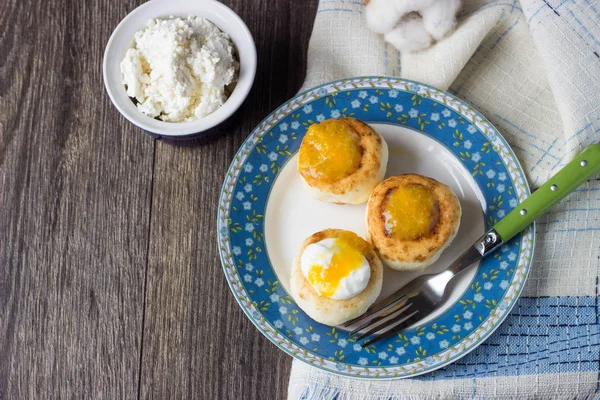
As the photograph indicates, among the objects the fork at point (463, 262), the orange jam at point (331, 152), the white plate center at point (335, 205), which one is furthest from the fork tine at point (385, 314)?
the orange jam at point (331, 152)

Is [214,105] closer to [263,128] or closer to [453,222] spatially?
[263,128]


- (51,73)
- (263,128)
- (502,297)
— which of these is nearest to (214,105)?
(263,128)

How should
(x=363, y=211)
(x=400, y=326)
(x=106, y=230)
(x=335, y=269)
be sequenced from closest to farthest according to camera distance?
(x=335, y=269) → (x=400, y=326) → (x=363, y=211) → (x=106, y=230)

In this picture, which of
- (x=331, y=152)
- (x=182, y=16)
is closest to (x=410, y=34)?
(x=331, y=152)

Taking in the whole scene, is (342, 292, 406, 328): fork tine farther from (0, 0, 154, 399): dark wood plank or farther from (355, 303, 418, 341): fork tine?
(0, 0, 154, 399): dark wood plank

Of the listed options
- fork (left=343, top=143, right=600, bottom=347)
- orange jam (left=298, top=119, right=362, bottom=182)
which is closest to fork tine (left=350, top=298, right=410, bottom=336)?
fork (left=343, top=143, right=600, bottom=347)

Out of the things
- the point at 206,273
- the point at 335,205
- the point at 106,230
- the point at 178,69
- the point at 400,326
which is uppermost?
the point at 178,69

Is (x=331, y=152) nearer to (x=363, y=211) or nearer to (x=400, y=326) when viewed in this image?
(x=363, y=211)
